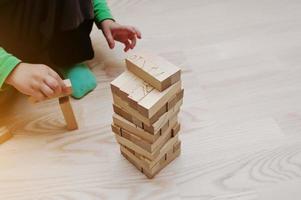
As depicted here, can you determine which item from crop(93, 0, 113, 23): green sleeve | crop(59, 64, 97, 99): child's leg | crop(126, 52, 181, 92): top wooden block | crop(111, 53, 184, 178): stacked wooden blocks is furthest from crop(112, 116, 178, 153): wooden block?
crop(93, 0, 113, 23): green sleeve

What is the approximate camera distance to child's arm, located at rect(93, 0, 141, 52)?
0.98 metres

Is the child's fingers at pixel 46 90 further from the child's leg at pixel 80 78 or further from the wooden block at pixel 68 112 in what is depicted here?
the child's leg at pixel 80 78

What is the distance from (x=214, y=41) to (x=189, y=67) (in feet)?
0.40

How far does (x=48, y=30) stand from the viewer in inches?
36.4

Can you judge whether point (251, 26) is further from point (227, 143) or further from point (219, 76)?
point (227, 143)

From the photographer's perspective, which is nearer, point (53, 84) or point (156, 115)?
point (156, 115)

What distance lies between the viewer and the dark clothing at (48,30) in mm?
905

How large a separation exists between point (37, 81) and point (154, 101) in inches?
10.8

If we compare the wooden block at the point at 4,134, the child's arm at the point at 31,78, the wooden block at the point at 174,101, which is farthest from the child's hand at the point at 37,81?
the wooden block at the point at 174,101

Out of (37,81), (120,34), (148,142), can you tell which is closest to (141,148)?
(148,142)

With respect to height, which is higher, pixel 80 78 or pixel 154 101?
pixel 154 101

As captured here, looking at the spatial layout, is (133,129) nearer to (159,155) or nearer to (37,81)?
(159,155)

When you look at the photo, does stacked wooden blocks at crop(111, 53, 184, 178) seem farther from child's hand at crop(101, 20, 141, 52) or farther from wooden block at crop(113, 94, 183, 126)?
child's hand at crop(101, 20, 141, 52)

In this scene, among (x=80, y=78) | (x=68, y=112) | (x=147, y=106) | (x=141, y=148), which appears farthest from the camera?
(x=80, y=78)
